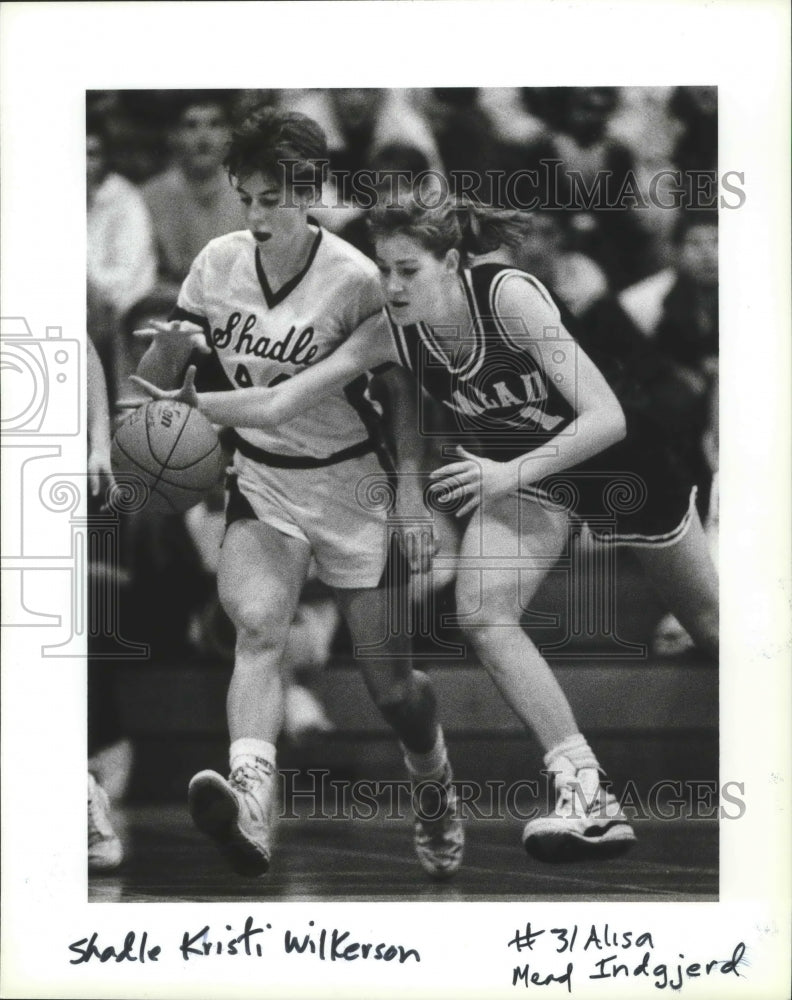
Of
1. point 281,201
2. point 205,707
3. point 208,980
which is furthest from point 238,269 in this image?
point 208,980

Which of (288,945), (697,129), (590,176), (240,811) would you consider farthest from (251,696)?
(697,129)

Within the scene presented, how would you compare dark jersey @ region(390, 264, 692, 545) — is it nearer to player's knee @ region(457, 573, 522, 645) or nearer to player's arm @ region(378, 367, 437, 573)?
player's arm @ region(378, 367, 437, 573)

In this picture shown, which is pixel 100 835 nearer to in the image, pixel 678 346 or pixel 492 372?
pixel 492 372

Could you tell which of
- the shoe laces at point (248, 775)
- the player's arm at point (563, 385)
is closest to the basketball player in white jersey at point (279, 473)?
the shoe laces at point (248, 775)

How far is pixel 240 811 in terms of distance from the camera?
4230mm

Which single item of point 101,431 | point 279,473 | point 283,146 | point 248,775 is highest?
point 283,146

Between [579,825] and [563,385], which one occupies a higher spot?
[563,385]

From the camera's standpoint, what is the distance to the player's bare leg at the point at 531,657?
4238 mm

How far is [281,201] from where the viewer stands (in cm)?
425

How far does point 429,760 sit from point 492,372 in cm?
105

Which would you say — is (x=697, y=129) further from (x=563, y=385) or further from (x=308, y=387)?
(x=308, y=387)

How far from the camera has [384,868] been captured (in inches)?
167

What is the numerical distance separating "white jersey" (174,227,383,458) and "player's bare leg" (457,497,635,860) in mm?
468

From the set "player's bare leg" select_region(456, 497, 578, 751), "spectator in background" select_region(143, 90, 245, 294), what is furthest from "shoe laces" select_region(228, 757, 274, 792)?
"spectator in background" select_region(143, 90, 245, 294)
